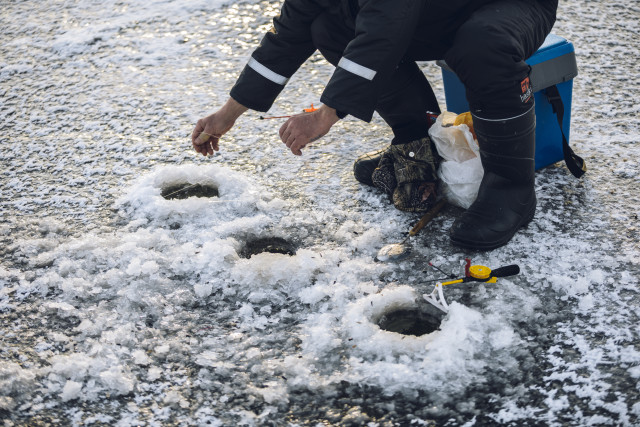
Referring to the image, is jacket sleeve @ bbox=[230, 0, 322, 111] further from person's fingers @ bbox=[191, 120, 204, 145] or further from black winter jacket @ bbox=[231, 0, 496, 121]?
person's fingers @ bbox=[191, 120, 204, 145]

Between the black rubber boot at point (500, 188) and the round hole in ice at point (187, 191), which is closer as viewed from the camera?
the black rubber boot at point (500, 188)

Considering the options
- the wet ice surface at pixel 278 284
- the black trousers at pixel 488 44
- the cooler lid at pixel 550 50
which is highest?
the black trousers at pixel 488 44

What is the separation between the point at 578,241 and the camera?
206 cm

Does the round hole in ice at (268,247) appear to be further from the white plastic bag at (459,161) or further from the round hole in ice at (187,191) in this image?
the white plastic bag at (459,161)

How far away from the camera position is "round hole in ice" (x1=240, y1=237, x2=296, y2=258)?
2184 mm

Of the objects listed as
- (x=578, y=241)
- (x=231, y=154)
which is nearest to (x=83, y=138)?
(x=231, y=154)

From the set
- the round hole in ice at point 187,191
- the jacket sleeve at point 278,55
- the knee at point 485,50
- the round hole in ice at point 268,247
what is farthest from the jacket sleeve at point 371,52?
the round hole in ice at point 187,191

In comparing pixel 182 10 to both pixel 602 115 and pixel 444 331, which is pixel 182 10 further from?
pixel 444 331

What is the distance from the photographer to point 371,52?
1.82 m

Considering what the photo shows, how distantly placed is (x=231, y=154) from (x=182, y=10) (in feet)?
5.82

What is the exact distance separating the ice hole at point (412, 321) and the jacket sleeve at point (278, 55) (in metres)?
0.88

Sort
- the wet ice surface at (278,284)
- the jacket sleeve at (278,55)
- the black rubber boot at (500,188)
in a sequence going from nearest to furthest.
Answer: the wet ice surface at (278,284), the black rubber boot at (500,188), the jacket sleeve at (278,55)

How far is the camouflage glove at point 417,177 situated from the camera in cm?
227

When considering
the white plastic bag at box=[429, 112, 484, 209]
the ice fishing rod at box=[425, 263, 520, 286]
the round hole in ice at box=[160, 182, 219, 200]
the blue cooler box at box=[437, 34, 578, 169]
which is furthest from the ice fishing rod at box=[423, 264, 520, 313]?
the round hole in ice at box=[160, 182, 219, 200]
